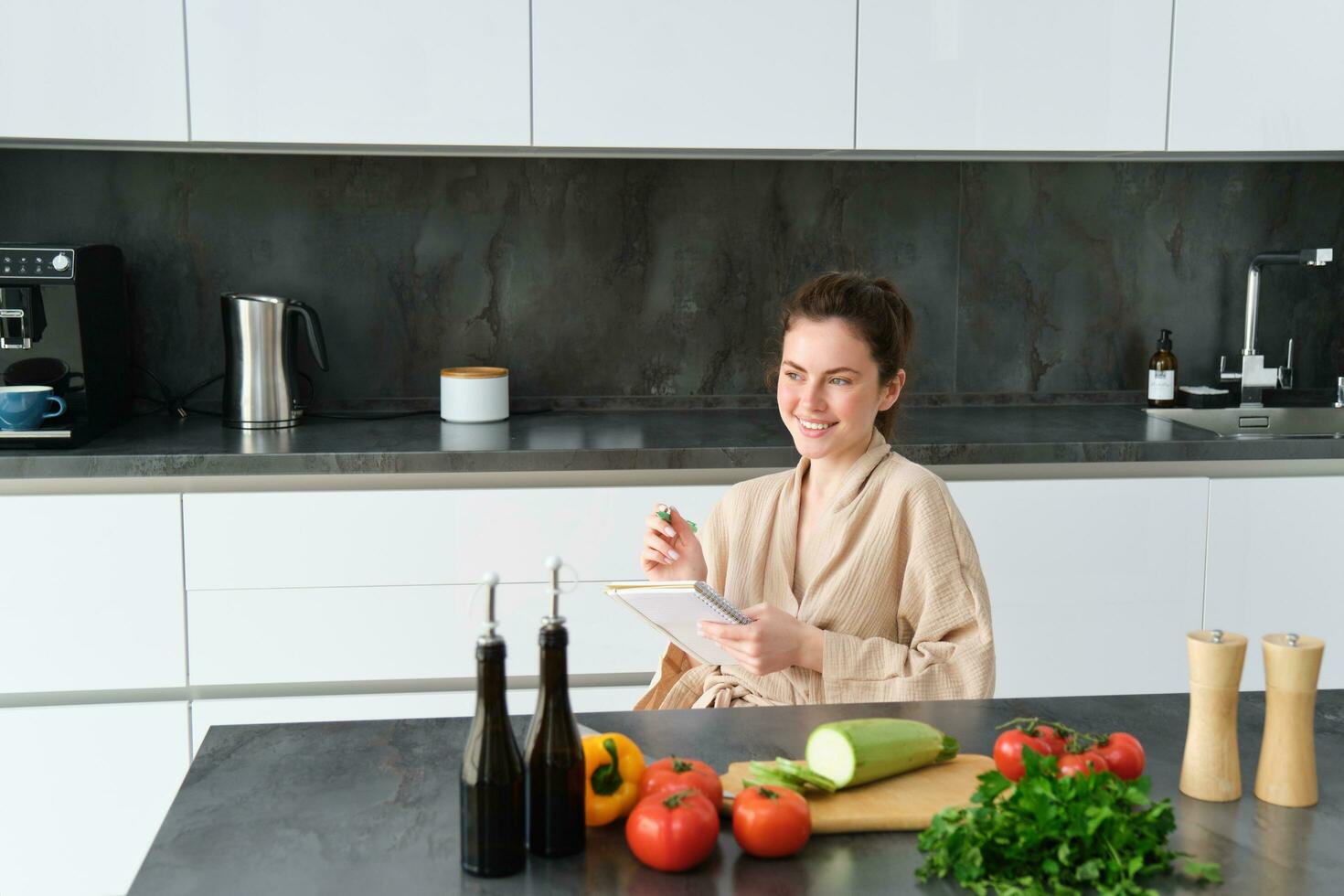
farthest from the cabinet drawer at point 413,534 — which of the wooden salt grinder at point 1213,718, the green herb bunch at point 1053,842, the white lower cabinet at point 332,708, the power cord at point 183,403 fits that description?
the green herb bunch at point 1053,842

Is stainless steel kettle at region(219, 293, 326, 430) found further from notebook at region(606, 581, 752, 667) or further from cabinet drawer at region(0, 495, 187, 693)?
notebook at region(606, 581, 752, 667)

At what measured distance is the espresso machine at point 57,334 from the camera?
265cm

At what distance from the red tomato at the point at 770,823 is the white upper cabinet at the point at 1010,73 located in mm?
2047

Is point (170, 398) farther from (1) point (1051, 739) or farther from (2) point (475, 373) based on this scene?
(1) point (1051, 739)

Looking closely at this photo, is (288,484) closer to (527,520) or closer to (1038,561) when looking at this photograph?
(527,520)

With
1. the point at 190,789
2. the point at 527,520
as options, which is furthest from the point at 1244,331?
the point at 190,789

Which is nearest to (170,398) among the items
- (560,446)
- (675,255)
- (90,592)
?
(90,592)

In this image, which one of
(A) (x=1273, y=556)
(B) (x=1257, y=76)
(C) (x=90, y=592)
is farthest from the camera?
(B) (x=1257, y=76)

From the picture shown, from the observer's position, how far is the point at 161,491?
8.54 ft

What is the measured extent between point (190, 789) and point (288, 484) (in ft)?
4.53

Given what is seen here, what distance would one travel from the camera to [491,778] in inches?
43.1

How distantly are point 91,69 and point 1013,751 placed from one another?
7.75 feet

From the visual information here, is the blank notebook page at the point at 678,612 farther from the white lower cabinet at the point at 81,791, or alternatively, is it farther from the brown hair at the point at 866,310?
the white lower cabinet at the point at 81,791

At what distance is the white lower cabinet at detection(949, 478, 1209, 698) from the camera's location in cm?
277
